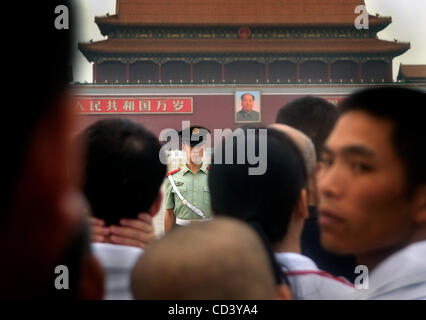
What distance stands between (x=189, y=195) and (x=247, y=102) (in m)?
11.4

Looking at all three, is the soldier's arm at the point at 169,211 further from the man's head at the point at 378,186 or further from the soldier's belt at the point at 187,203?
the man's head at the point at 378,186

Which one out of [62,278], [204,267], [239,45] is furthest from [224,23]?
[62,278]

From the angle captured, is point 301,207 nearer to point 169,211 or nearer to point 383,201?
point 383,201

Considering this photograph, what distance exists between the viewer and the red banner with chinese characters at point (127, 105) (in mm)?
14328

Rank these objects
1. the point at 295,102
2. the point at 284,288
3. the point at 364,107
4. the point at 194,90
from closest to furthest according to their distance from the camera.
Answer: the point at 284,288
the point at 364,107
the point at 295,102
the point at 194,90

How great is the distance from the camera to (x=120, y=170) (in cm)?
121

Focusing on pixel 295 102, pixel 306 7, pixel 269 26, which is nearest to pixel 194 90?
pixel 269 26

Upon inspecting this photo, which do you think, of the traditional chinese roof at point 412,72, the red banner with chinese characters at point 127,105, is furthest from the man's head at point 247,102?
the traditional chinese roof at point 412,72

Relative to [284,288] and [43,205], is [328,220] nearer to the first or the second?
[284,288]

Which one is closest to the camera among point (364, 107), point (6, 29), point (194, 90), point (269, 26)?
point (6, 29)

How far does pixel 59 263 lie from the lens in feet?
1.38

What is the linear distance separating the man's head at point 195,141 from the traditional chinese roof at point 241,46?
13.3 meters

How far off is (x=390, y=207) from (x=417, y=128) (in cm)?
17

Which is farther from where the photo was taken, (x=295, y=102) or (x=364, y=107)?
(x=295, y=102)
